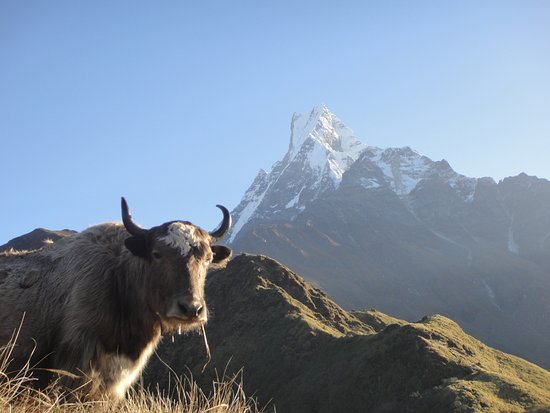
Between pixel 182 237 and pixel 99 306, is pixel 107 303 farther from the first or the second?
pixel 182 237

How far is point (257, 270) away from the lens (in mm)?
96562

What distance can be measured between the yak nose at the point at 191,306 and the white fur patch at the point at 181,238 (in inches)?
39.5

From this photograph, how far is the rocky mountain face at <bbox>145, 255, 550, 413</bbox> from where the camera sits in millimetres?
51312

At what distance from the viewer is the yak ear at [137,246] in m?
9.04

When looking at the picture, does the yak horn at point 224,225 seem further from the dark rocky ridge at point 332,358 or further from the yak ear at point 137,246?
the dark rocky ridge at point 332,358

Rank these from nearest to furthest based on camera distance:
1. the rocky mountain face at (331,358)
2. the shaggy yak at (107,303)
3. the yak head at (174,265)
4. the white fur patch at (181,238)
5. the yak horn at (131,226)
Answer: the yak head at (174,265) → the shaggy yak at (107,303) → the white fur patch at (181,238) → the yak horn at (131,226) → the rocky mountain face at (331,358)

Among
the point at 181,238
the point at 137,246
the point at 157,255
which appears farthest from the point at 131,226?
the point at 181,238

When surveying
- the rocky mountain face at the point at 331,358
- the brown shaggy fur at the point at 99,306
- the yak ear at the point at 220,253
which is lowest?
the rocky mountain face at the point at 331,358

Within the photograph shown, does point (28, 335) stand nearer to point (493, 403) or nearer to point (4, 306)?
point (4, 306)

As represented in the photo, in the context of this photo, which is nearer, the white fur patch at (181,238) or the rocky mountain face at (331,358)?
the white fur patch at (181,238)

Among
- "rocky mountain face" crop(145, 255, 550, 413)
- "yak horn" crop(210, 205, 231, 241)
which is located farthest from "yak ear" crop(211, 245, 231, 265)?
"rocky mountain face" crop(145, 255, 550, 413)

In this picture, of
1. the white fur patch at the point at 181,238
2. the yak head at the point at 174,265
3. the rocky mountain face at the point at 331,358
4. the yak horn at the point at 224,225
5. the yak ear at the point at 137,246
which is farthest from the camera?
the rocky mountain face at the point at 331,358

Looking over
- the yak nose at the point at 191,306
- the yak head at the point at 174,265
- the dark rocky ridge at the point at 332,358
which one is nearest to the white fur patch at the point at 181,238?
the yak head at the point at 174,265

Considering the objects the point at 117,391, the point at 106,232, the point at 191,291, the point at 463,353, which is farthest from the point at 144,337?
→ the point at 463,353
